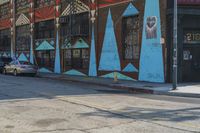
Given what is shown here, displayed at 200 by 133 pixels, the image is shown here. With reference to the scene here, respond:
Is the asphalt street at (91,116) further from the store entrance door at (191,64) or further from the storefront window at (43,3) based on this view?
the storefront window at (43,3)

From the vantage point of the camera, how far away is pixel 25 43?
42344 mm

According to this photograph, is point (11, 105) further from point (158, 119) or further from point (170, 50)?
point (170, 50)

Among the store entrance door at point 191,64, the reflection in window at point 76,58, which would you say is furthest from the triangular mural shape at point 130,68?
the reflection in window at point 76,58

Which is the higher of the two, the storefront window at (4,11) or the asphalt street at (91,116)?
the storefront window at (4,11)

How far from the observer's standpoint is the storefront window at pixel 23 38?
1649 inches

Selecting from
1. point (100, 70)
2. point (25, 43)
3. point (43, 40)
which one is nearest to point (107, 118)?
point (100, 70)

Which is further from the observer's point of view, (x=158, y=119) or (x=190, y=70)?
(x=190, y=70)

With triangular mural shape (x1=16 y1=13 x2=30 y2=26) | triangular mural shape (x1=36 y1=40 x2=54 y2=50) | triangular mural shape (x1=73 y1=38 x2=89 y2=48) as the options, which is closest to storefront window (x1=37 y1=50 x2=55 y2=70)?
triangular mural shape (x1=36 y1=40 x2=54 y2=50)

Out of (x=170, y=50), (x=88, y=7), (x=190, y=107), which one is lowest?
(x=190, y=107)

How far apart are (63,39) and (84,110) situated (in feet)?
74.2

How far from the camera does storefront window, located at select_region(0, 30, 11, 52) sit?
154ft

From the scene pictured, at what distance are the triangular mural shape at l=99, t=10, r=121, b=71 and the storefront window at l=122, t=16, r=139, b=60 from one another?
33.3 inches

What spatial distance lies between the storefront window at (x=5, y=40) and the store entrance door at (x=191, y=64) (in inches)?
1076

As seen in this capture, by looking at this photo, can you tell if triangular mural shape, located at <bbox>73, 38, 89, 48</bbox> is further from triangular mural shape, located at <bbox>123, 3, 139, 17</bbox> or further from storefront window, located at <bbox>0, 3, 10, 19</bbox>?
storefront window, located at <bbox>0, 3, 10, 19</bbox>
